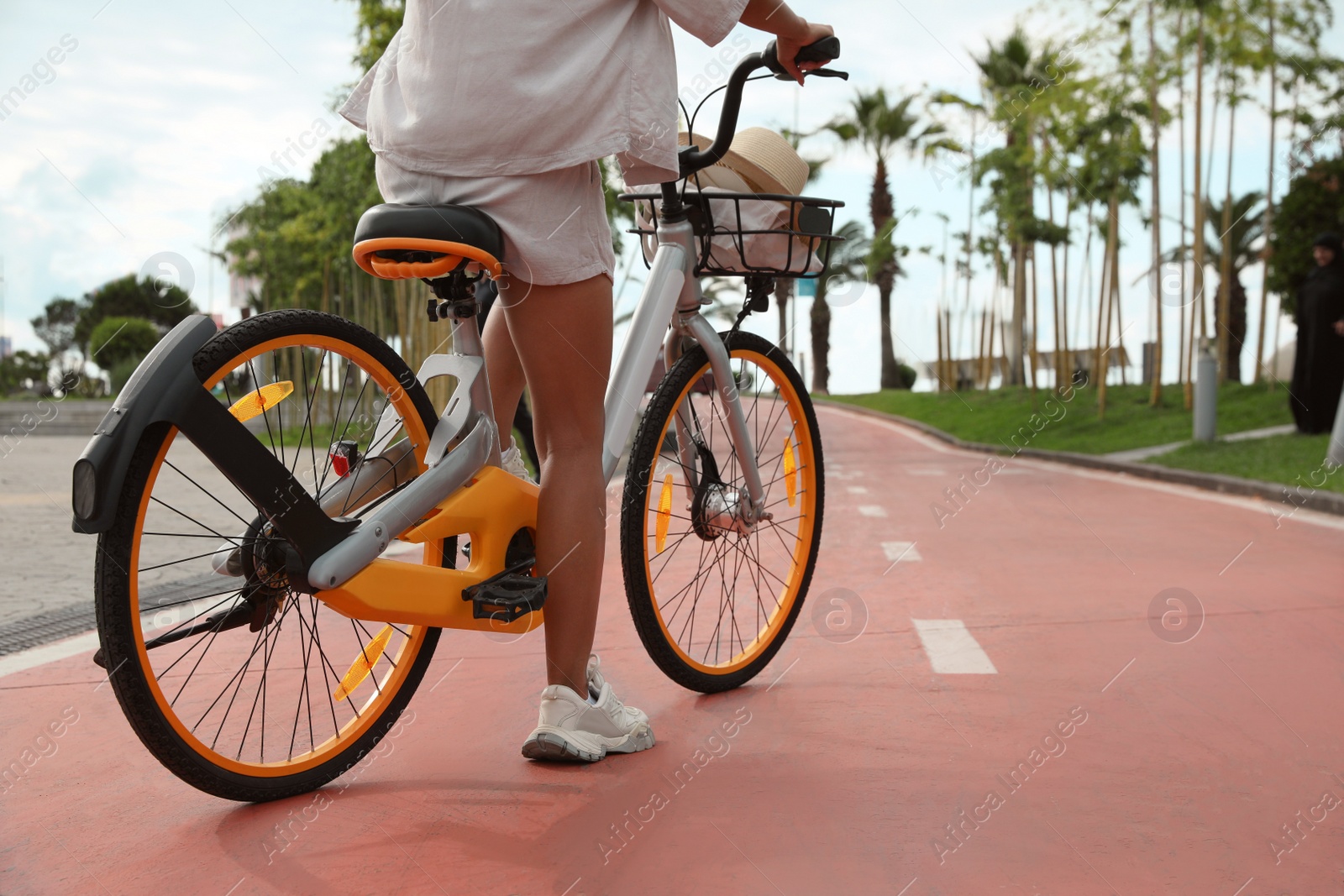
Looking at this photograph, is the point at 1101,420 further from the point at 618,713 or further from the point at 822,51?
the point at 618,713

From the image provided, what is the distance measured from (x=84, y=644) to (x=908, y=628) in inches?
99.6

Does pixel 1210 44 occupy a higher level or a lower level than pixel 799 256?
higher

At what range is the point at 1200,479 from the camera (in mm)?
10383

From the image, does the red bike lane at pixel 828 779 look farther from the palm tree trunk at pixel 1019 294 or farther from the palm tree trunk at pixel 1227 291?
the palm tree trunk at pixel 1019 294

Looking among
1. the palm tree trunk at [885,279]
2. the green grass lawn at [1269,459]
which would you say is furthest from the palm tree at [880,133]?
the green grass lawn at [1269,459]

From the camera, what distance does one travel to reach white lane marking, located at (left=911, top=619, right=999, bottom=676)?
11.2 feet

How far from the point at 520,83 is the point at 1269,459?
1036cm

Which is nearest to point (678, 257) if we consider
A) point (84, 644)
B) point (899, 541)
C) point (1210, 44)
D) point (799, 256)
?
point (799, 256)

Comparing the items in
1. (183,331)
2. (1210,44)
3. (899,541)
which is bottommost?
(899,541)

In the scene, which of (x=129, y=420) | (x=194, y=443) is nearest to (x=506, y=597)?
(x=194, y=443)

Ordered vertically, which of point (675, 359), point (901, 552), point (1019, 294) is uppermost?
point (1019, 294)

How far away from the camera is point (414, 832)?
2186mm

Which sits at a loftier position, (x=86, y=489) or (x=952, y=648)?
(x=86, y=489)

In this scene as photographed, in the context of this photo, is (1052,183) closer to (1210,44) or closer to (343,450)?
(1210,44)
